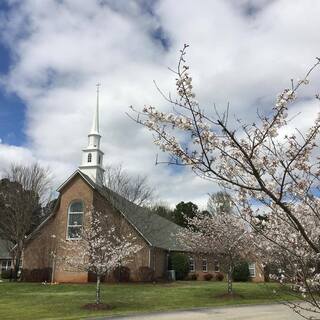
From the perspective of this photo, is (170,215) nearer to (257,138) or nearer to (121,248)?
(121,248)

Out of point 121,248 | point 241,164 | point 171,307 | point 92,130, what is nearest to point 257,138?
point 241,164

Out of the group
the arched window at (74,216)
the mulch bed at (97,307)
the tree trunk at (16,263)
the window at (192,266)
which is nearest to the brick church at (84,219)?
the arched window at (74,216)

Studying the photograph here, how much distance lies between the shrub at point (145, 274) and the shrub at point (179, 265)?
580 cm

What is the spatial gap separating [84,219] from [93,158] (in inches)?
250

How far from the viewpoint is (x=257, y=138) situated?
4.70 metres

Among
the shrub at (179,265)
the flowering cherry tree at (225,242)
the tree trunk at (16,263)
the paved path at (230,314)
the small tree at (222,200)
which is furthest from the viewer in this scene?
the shrub at (179,265)

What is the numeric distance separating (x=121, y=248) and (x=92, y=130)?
21997 millimetres

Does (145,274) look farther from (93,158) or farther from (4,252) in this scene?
(4,252)

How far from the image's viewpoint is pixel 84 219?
3900cm

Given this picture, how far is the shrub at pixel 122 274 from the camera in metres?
38.4

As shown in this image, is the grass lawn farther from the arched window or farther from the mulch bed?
the arched window

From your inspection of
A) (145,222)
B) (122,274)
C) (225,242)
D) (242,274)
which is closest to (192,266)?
(242,274)

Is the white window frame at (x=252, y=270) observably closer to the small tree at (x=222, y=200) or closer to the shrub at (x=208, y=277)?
the shrub at (x=208, y=277)

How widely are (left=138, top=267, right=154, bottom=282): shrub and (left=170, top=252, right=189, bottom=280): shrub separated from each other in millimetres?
5800
